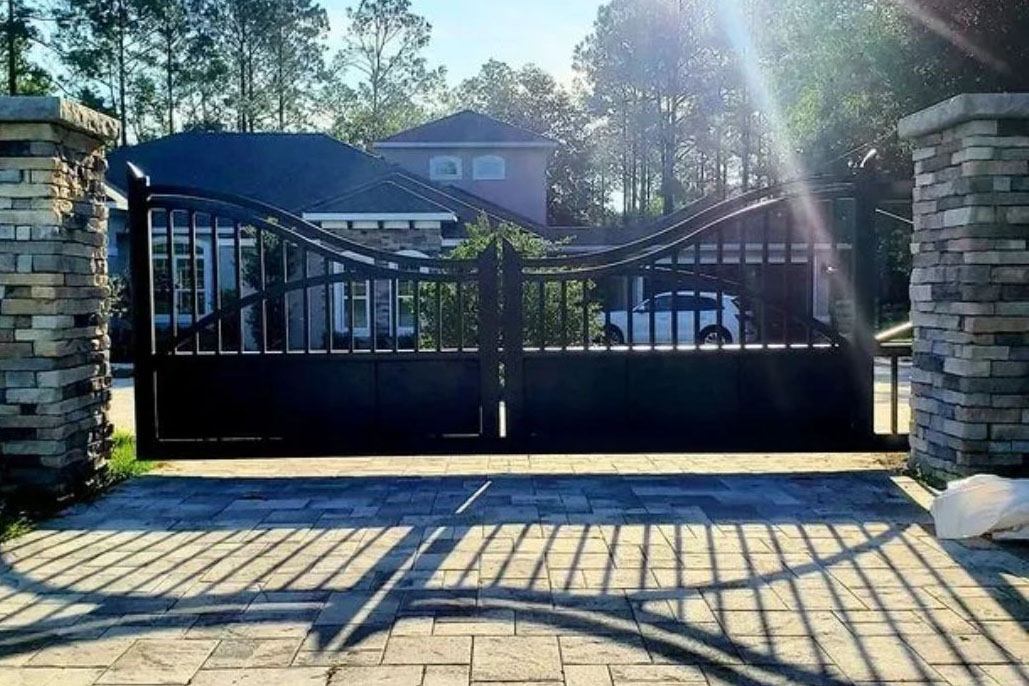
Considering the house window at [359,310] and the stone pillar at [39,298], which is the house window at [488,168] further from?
the stone pillar at [39,298]

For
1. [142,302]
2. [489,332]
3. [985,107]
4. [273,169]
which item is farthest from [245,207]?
[273,169]

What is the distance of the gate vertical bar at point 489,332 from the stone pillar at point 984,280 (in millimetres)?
2610

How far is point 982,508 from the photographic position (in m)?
4.20

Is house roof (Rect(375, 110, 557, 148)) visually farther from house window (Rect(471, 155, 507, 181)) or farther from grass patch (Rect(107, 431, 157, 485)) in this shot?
grass patch (Rect(107, 431, 157, 485))

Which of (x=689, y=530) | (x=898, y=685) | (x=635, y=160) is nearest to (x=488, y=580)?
(x=689, y=530)

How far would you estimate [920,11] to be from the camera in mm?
12766

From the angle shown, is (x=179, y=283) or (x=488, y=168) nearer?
(x=179, y=283)

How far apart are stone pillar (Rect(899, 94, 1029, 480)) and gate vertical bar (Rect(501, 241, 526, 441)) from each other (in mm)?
2467

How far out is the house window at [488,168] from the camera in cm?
2400

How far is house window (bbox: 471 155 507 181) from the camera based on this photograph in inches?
945

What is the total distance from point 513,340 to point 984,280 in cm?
269

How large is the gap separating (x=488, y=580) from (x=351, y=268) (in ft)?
9.03

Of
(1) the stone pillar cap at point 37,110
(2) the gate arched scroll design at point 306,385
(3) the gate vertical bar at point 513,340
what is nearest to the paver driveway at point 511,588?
(2) the gate arched scroll design at point 306,385

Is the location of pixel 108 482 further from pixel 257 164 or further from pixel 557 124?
pixel 557 124
